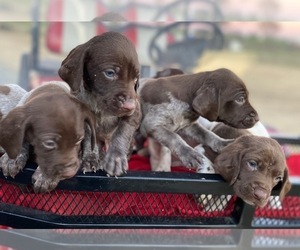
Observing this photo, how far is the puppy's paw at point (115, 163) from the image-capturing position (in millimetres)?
2275

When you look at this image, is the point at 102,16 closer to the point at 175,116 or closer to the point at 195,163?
the point at 175,116

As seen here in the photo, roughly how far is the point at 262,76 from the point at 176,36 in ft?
10.7

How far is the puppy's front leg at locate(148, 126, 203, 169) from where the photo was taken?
285 centimetres

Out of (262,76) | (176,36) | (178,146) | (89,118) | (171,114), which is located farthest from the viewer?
(262,76)

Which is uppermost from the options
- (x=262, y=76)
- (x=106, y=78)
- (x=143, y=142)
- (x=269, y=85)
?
(x=106, y=78)

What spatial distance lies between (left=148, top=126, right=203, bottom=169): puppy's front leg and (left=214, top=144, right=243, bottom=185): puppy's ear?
9.9 inches

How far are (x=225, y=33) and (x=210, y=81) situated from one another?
478 cm

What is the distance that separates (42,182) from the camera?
216cm

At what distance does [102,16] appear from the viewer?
3723 millimetres

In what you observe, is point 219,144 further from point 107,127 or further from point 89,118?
point 89,118

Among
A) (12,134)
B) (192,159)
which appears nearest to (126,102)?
(12,134)

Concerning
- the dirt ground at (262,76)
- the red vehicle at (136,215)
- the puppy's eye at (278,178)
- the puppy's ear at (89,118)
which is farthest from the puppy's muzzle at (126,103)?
the dirt ground at (262,76)

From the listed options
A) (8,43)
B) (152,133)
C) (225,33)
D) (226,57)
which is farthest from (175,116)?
(226,57)

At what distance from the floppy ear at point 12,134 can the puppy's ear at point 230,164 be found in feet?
2.44
